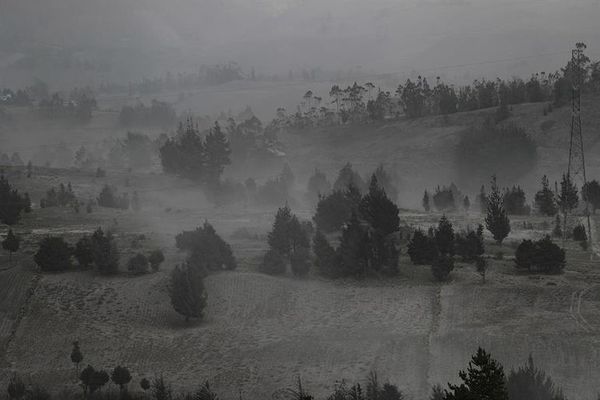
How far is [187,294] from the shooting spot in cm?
4047

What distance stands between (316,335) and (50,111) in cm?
17150

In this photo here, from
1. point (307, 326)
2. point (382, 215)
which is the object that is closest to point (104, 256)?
point (307, 326)

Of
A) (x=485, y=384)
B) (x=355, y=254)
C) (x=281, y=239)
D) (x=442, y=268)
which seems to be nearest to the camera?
(x=485, y=384)

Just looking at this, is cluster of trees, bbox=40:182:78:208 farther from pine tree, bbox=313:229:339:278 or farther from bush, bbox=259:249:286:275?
pine tree, bbox=313:229:339:278

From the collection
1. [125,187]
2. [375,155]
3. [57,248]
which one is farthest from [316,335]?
[375,155]

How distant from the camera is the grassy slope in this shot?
3381cm

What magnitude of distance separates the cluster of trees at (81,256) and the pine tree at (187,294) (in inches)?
312

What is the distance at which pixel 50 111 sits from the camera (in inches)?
7470

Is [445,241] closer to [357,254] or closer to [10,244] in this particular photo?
[357,254]

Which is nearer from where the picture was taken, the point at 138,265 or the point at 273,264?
the point at 138,265

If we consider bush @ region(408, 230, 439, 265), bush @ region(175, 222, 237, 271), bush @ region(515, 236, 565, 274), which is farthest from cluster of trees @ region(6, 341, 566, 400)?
bush @ region(408, 230, 439, 265)

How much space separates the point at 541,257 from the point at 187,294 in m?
23.5

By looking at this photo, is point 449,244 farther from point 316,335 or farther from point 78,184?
point 78,184

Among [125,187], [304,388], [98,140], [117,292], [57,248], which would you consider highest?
[98,140]
